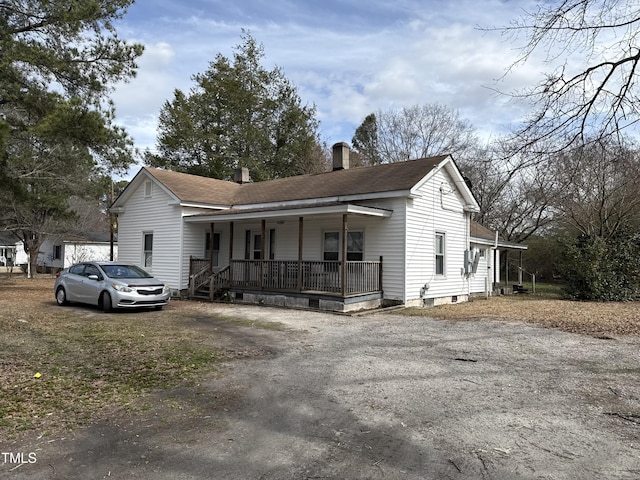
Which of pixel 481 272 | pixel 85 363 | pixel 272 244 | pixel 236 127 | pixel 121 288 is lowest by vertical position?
pixel 85 363

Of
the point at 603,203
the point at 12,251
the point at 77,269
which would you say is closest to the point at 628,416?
the point at 77,269

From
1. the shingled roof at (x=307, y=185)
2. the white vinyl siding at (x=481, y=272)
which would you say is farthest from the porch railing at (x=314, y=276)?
the white vinyl siding at (x=481, y=272)

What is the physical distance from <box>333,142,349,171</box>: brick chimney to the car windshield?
978cm

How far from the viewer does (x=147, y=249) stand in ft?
66.2

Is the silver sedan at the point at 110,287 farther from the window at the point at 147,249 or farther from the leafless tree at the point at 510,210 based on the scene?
the leafless tree at the point at 510,210

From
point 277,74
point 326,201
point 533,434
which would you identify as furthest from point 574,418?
point 277,74

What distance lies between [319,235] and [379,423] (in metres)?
12.2

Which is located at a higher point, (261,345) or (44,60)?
(44,60)

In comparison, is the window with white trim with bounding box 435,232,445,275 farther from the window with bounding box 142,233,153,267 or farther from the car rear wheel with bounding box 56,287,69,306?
the car rear wheel with bounding box 56,287,69,306

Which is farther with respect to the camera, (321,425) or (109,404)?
(109,404)

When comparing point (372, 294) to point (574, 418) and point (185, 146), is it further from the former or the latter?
point (185, 146)

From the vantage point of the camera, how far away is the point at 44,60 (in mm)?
14008

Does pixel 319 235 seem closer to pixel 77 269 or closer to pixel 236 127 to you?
pixel 77 269

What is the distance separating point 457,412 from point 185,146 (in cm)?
3506
